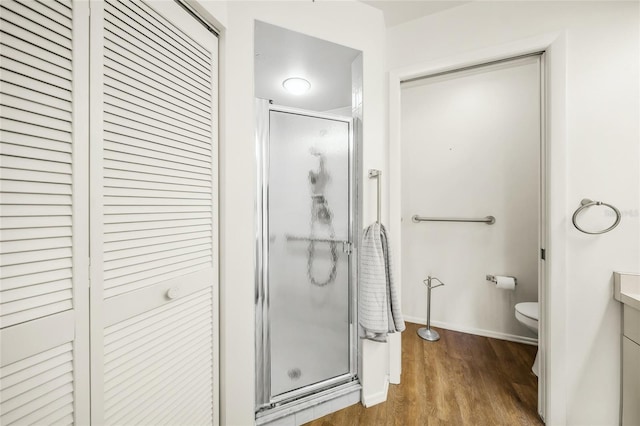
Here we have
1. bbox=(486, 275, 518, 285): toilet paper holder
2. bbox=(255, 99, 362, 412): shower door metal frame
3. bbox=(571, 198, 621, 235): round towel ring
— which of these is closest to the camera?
bbox=(571, 198, 621, 235): round towel ring

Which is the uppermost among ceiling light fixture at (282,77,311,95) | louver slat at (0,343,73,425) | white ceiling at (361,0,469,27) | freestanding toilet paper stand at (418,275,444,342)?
white ceiling at (361,0,469,27)

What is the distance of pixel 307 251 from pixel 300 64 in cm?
119

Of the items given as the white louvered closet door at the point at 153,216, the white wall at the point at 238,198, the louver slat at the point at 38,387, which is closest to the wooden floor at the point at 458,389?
the white wall at the point at 238,198

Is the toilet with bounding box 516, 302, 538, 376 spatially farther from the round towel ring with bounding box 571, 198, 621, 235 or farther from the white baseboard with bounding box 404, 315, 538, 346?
the round towel ring with bounding box 571, 198, 621, 235

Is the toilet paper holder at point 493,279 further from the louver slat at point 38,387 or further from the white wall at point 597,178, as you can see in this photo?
the louver slat at point 38,387

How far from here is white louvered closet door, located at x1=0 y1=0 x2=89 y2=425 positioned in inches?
22.0

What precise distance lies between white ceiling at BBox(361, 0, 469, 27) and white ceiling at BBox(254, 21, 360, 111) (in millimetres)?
361

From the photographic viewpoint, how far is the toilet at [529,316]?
1829 millimetres

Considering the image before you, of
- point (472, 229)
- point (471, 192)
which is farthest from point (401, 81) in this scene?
point (472, 229)

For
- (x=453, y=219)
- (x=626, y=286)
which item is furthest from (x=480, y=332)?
(x=626, y=286)

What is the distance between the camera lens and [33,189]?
599 millimetres

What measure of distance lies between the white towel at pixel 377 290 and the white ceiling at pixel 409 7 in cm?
133

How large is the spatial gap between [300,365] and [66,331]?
1202 millimetres

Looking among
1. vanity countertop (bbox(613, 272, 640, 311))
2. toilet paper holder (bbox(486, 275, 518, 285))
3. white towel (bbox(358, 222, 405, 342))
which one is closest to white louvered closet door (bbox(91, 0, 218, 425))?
white towel (bbox(358, 222, 405, 342))
